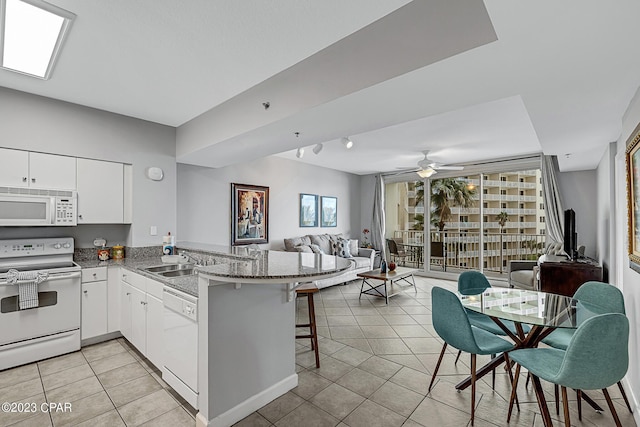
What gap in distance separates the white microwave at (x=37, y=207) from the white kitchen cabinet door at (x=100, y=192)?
117 millimetres

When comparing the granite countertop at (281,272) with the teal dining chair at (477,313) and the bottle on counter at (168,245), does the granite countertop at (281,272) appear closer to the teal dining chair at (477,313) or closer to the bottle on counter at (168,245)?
the teal dining chair at (477,313)

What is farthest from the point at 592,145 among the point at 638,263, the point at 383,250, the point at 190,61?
the point at 383,250

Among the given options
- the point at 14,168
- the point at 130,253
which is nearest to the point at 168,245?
the point at 130,253

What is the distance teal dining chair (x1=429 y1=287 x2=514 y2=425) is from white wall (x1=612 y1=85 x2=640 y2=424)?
0.82m

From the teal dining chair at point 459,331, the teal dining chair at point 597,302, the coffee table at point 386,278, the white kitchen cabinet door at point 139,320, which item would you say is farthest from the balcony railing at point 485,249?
the white kitchen cabinet door at point 139,320

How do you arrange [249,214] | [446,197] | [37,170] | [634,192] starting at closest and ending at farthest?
1. [634,192]
2. [37,170]
3. [249,214]
4. [446,197]

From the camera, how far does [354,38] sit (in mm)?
1940

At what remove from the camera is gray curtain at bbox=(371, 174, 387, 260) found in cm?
→ 761

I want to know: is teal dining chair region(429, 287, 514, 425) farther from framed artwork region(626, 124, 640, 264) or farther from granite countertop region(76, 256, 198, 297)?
granite countertop region(76, 256, 198, 297)

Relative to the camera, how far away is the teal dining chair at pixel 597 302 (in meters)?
2.17

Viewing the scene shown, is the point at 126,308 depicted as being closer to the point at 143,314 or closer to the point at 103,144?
the point at 143,314

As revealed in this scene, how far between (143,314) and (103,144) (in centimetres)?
200

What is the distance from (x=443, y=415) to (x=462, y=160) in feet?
16.9

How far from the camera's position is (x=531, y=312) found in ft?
6.93
